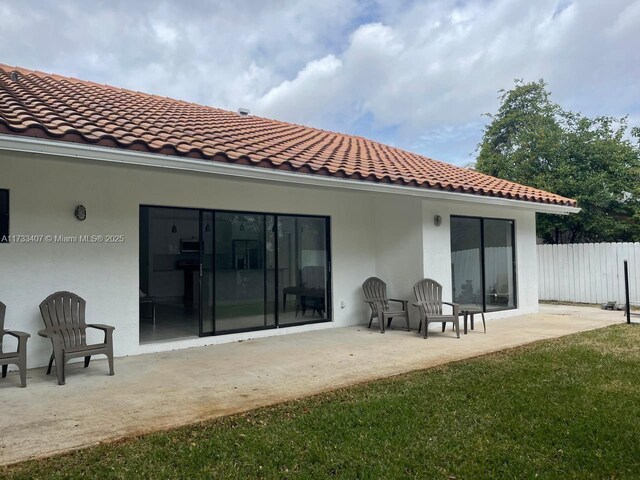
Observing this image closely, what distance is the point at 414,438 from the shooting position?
13.0 ft

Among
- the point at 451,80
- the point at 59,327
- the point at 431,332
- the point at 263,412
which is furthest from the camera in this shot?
the point at 451,80

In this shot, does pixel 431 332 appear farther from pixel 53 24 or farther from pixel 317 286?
pixel 53 24

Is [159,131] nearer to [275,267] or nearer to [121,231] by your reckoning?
[121,231]

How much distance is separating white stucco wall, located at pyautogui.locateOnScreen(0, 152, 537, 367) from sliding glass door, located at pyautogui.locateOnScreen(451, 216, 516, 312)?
0.47m

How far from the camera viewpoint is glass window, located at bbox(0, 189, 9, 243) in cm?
623

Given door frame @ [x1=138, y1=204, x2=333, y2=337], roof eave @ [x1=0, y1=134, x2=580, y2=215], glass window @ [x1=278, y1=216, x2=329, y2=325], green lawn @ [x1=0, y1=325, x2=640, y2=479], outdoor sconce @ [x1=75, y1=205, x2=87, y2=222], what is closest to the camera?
green lawn @ [x1=0, y1=325, x2=640, y2=479]

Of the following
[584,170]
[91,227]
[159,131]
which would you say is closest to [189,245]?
[91,227]

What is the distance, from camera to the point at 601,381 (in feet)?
18.3

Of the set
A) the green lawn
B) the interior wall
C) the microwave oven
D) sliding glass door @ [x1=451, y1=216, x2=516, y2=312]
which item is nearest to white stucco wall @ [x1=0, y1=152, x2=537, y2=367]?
the interior wall

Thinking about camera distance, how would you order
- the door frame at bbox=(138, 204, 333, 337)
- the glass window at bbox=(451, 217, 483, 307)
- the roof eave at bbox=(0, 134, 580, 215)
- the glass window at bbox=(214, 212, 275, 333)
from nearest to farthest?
the roof eave at bbox=(0, 134, 580, 215) → the door frame at bbox=(138, 204, 333, 337) → the glass window at bbox=(214, 212, 275, 333) → the glass window at bbox=(451, 217, 483, 307)

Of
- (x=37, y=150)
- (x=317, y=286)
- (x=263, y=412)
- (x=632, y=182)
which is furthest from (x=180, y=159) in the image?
(x=632, y=182)

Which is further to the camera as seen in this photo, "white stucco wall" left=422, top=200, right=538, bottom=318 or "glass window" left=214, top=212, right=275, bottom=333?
"white stucco wall" left=422, top=200, right=538, bottom=318

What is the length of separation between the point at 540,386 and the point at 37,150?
240 inches

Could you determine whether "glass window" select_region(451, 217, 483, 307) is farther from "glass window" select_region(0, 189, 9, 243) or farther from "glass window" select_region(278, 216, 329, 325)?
"glass window" select_region(0, 189, 9, 243)
